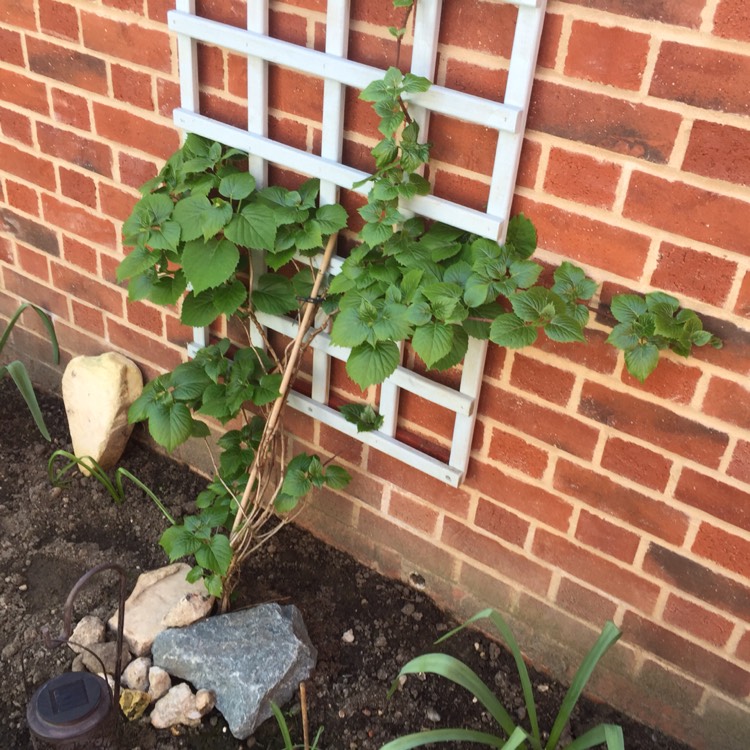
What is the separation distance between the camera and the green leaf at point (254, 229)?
1699mm

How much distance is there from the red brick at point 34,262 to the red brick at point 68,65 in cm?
56

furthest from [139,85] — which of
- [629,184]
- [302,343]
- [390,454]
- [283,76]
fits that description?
[629,184]

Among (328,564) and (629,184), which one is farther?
(328,564)

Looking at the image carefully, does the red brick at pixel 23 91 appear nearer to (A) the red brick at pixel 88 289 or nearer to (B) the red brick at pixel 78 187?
(B) the red brick at pixel 78 187

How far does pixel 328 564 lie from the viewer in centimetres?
219

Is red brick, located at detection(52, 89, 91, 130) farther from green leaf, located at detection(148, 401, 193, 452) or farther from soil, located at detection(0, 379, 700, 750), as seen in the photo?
soil, located at detection(0, 379, 700, 750)

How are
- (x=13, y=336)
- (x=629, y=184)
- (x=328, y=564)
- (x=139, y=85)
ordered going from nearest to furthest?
(x=629, y=184), (x=139, y=85), (x=328, y=564), (x=13, y=336)

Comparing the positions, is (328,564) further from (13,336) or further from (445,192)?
(13,336)

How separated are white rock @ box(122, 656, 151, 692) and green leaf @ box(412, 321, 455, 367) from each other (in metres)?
0.95

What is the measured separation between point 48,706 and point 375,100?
119 cm

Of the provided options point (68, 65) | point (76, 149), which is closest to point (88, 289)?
point (76, 149)

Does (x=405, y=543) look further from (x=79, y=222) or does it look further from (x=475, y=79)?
(x=79, y=222)

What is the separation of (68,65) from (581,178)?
1.36 m

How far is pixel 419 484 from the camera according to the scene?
6.53ft
